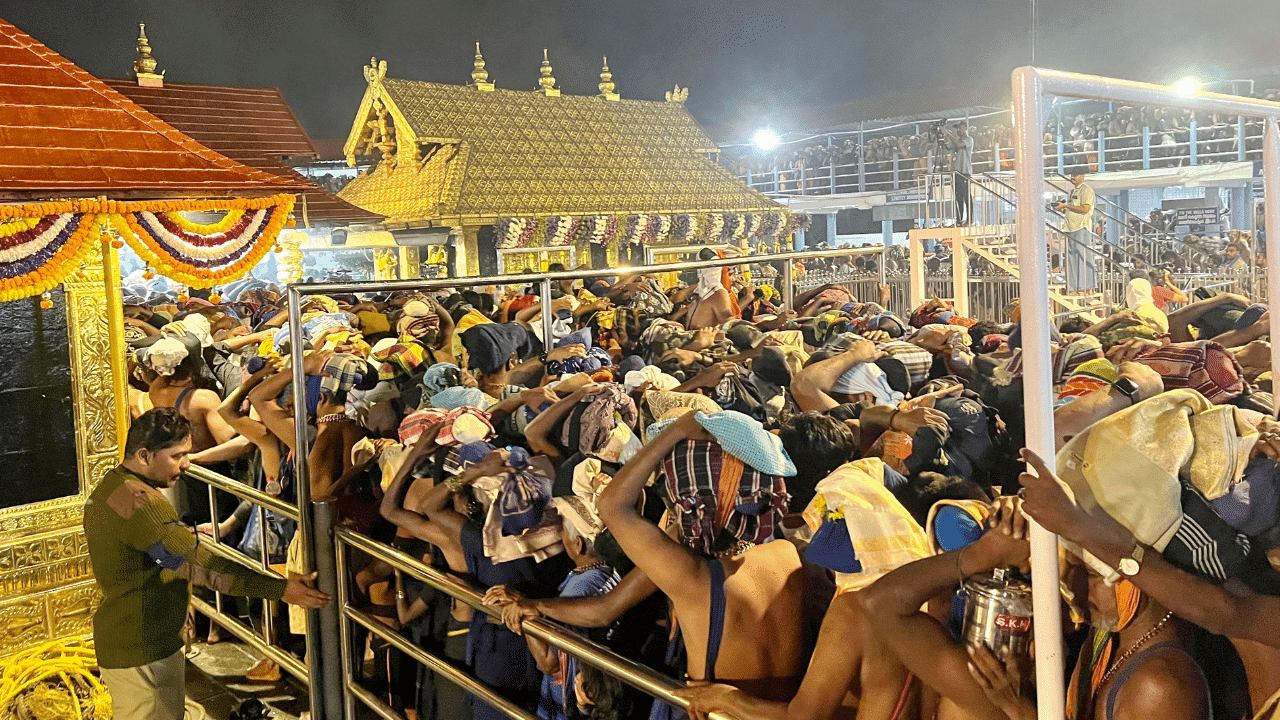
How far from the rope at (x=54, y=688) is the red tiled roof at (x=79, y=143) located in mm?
1952

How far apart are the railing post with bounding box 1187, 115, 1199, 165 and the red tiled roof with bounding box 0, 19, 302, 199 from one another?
14.1m

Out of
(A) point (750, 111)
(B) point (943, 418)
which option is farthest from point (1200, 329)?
(A) point (750, 111)

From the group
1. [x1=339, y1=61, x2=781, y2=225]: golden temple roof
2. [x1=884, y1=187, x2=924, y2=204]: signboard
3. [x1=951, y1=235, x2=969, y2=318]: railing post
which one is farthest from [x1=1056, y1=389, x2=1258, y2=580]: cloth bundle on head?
[x1=884, y1=187, x2=924, y2=204]: signboard

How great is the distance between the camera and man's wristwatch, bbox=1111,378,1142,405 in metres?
2.55

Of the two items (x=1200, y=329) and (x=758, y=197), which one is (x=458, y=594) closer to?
(x=1200, y=329)

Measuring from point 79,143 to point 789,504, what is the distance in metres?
3.81

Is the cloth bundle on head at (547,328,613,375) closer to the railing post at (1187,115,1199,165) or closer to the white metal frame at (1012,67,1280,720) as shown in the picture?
the white metal frame at (1012,67,1280,720)

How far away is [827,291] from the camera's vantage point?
6.87 metres

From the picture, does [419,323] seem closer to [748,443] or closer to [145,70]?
[748,443]

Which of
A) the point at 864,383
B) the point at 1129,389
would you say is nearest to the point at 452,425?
the point at 864,383

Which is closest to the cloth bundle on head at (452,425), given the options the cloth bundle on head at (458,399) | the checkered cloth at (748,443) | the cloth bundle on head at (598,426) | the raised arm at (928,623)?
the cloth bundle on head at (458,399)

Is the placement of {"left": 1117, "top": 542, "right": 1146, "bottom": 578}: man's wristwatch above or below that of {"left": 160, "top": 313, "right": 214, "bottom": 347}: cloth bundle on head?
below

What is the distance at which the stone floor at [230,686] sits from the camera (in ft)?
14.1

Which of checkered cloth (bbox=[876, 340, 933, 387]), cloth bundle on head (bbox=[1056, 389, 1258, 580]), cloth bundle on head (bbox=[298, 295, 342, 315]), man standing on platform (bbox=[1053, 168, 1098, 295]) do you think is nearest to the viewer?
cloth bundle on head (bbox=[1056, 389, 1258, 580])
